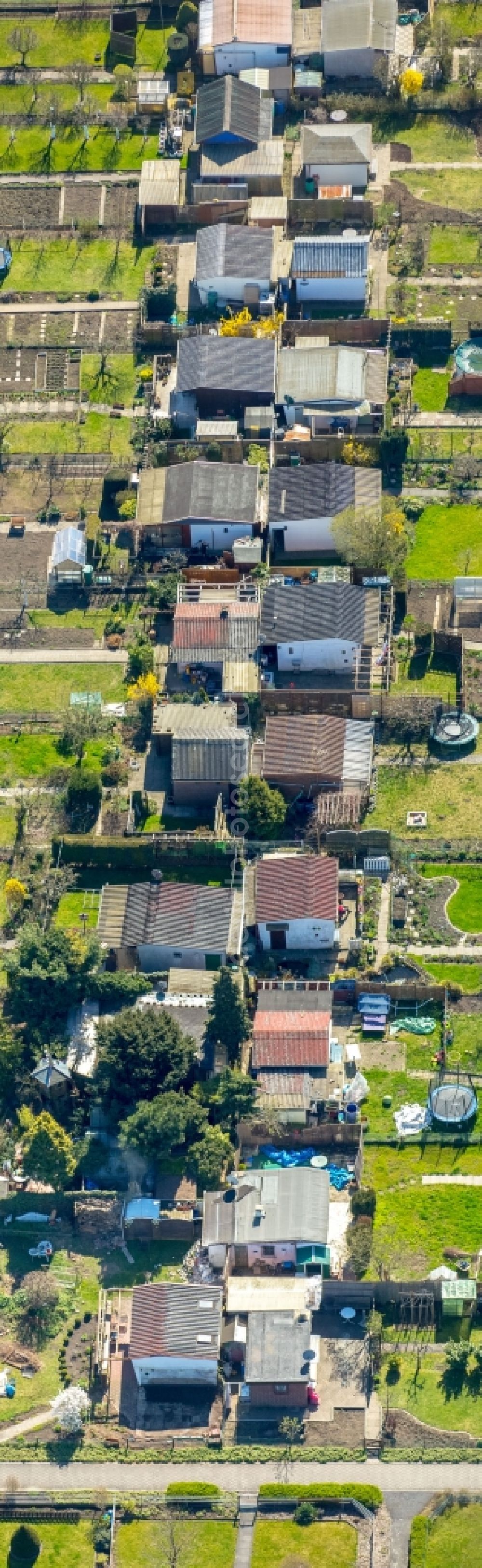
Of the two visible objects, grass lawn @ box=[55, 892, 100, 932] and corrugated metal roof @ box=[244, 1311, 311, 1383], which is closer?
corrugated metal roof @ box=[244, 1311, 311, 1383]

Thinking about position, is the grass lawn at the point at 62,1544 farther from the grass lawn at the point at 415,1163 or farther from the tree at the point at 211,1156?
the grass lawn at the point at 415,1163

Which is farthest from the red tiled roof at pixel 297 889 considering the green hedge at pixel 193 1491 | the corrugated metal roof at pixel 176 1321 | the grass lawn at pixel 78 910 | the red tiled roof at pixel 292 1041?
the green hedge at pixel 193 1491

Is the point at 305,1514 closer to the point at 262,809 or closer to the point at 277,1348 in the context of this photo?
the point at 277,1348

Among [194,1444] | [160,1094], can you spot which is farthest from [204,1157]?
[194,1444]

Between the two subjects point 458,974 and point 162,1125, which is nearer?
point 162,1125

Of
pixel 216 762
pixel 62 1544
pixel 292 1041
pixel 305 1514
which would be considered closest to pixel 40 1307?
pixel 62 1544

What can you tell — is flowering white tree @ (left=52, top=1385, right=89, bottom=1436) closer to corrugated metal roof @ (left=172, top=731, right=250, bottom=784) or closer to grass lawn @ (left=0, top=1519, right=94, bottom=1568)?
grass lawn @ (left=0, top=1519, right=94, bottom=1568)

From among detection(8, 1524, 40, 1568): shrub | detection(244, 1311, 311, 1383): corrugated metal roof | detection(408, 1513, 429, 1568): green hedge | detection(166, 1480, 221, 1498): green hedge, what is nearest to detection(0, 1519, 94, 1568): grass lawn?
detection(8, 1524, 40, 1568): shrub
